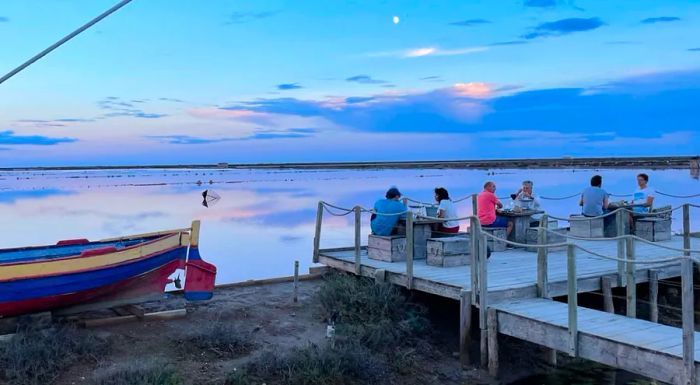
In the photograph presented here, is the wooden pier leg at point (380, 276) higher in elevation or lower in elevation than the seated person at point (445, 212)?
lower

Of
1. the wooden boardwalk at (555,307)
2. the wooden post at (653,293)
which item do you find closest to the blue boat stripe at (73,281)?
the wooden boardwalk at (555,307)

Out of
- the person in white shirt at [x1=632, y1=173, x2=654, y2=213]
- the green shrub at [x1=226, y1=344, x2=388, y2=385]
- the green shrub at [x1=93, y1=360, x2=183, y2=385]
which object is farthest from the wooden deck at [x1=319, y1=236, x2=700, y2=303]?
the green shrub at [x1=93, y1=360, x2=183, y2=385]

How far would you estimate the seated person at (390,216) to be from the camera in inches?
424

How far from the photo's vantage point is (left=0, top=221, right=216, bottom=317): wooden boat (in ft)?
26.0

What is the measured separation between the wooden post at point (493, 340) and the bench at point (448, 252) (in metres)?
2.21

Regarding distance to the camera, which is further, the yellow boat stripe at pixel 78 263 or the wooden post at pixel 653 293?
the wooden post at pixel 653 293

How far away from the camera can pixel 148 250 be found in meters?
9.19

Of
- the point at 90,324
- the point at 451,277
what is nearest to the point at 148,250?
the point at 90,324

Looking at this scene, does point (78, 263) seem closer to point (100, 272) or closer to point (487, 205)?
point (100, 272)

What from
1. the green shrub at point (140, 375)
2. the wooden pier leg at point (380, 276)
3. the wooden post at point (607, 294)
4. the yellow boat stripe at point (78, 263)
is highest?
the yellow boat stripe at point (78, 263)

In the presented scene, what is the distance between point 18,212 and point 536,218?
23313 millimetres

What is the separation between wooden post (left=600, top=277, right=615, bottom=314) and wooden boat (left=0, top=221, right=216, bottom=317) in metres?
6.18

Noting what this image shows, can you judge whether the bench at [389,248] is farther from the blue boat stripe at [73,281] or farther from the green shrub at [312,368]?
the blue boat stripe at [73,281]

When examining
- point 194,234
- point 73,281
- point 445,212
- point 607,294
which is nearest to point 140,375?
point 73,281
